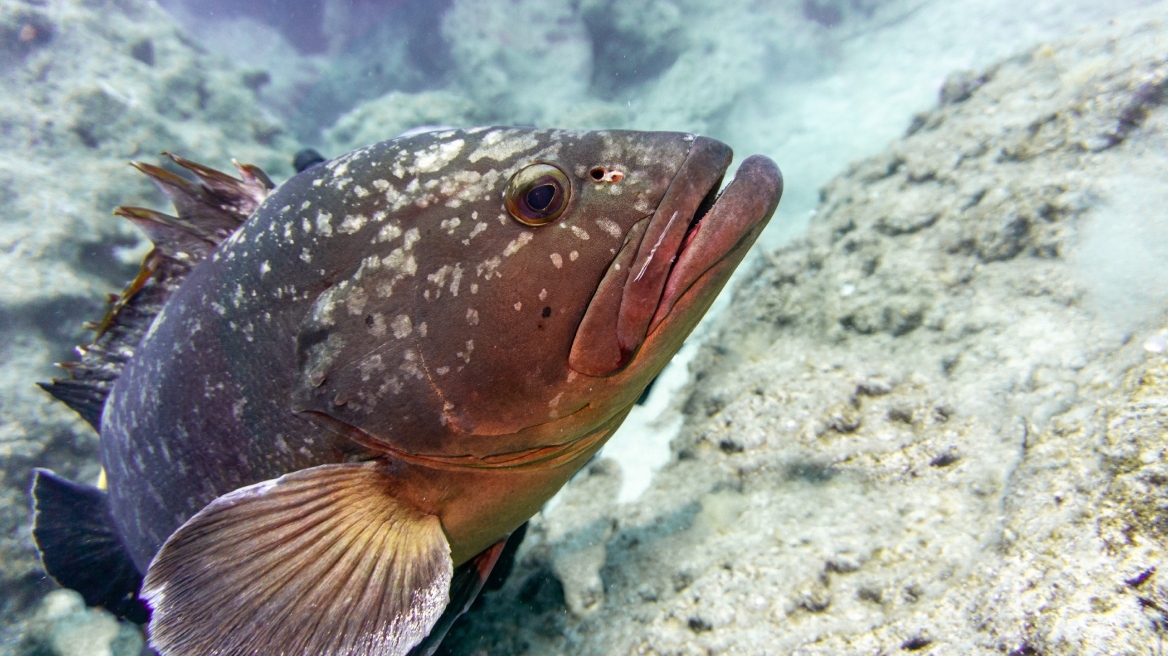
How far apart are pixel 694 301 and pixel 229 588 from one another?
68.9 inches

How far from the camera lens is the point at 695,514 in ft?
9.75

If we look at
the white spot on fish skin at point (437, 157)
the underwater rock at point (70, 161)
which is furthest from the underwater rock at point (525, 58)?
the white spot on fish skin at point (437, 157)

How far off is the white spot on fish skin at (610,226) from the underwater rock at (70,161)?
20.2 feet

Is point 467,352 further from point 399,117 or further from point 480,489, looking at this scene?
point 399,117

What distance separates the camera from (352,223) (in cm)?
185

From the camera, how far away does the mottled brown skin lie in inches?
61.2

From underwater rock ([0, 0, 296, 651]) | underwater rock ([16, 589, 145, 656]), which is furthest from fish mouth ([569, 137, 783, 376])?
underwater rock ([0, 0, 296, 651])

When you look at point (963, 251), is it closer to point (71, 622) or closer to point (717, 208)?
point (717, 208)

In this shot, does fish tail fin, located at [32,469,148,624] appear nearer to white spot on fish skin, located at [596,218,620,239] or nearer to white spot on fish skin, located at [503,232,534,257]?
white spot on fish skin, located at [503,232,534,257]

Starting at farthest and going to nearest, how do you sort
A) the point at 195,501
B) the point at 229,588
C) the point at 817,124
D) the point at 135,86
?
the point at 817,124 < the point at 135,86 < the point at 195,501 < the point at 229,588

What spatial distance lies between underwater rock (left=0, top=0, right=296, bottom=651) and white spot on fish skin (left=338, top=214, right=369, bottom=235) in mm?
5340

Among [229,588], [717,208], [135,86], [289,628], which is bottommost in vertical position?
[289,628]

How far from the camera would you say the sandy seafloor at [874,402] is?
70.4 inches

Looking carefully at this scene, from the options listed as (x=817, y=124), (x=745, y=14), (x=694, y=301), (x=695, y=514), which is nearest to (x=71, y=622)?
(x=695, y=514)
